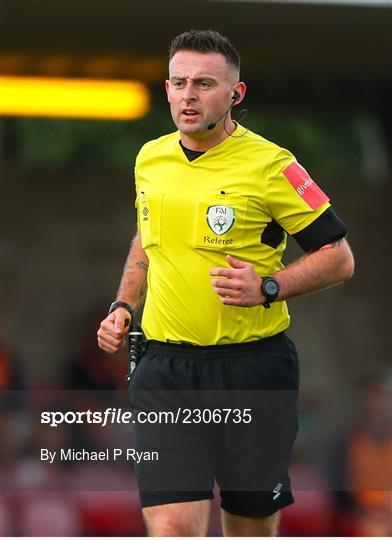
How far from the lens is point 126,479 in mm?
8898

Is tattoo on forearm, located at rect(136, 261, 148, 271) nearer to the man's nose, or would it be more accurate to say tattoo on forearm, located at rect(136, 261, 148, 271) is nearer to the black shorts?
the black shorts

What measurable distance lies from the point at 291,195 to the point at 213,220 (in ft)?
1.06

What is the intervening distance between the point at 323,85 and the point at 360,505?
8.48 meters

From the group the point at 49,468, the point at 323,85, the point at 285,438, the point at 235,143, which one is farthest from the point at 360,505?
the point at 323,85

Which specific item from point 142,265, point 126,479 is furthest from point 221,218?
point 126,479

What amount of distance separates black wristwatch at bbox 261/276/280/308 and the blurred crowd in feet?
12.3

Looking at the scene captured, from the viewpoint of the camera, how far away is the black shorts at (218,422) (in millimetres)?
5305

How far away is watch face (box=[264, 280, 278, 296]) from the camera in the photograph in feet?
16.9

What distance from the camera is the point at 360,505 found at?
9930mm

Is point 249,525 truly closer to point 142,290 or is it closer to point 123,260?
point 142,290

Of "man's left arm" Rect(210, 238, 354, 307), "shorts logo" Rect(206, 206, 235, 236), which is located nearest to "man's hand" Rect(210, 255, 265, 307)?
"man's left arm" Rect(210, 238, 354, 307)

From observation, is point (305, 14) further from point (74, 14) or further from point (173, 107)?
point (173, 107)

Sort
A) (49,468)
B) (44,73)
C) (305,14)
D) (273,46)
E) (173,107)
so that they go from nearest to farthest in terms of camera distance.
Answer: (173,107) → (49,468) → (305,14) → (273,46) → (44,73)

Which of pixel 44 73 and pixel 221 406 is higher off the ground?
pixel 44 73
